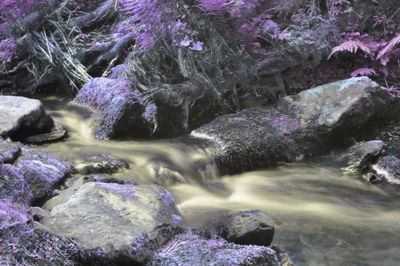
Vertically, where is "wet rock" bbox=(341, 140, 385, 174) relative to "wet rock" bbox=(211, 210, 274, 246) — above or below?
below

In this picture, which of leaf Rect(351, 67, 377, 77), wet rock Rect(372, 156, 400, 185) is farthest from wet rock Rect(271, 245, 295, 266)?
leaf Rect(351, 67, 377, 77)

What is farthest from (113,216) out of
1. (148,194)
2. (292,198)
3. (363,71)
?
(363,71)

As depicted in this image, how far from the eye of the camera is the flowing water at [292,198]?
2.54m

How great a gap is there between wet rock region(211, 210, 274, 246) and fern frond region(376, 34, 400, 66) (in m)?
3.70

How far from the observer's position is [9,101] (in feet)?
13.1

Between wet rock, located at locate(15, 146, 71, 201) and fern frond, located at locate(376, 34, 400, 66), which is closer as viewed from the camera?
wet rock, located at locate(15, 146, 71, 201)

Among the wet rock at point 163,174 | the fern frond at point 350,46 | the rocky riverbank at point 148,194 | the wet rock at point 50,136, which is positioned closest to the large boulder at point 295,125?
the rocky riverbank at point 148,194

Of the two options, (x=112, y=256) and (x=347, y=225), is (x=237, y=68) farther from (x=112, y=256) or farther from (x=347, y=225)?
(x=112, y=256)

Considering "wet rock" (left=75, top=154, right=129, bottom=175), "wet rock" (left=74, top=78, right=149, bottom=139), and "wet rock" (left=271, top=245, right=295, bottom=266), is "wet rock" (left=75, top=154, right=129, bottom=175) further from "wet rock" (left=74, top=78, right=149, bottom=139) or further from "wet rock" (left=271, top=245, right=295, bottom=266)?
"wet rock" (left=271, top=245, right=295, bottom=266)

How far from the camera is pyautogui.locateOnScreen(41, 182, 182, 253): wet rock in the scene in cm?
179

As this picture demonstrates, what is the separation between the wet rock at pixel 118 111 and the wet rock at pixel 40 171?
1257 mm

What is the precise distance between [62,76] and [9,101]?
1767mm

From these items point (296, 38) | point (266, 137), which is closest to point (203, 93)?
point (266, 137)

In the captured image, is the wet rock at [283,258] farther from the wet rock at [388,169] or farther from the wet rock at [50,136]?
the wet rock at [50,136]
